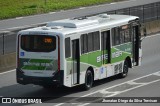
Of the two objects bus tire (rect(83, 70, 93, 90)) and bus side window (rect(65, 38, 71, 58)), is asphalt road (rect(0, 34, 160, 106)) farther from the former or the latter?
bus side window (rect(65, 38, 71, 58))

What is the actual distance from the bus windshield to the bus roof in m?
0.26

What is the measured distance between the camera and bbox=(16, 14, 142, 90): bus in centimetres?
2066

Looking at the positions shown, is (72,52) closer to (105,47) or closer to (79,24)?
(79,24)

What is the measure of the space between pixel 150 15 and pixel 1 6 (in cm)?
1913

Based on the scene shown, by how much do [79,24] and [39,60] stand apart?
2376 mm

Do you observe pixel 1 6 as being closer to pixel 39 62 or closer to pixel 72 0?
pixel 72 0

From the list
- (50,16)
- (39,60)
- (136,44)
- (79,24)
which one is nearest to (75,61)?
(39,60)

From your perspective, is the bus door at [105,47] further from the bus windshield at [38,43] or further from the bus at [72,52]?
the bus windshield at [38,43]

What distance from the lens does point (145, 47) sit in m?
35.2

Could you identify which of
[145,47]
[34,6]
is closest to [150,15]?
[145,47]

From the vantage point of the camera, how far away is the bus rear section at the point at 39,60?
67.6 feet

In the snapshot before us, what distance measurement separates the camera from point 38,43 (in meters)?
21.1

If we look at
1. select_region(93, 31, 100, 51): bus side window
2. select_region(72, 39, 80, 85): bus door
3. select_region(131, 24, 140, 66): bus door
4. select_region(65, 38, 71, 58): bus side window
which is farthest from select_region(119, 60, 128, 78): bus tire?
select_region(65, 38, 71, 58): bus side window

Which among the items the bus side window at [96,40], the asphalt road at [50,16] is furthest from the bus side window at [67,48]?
the asphalt road at [50,16]
